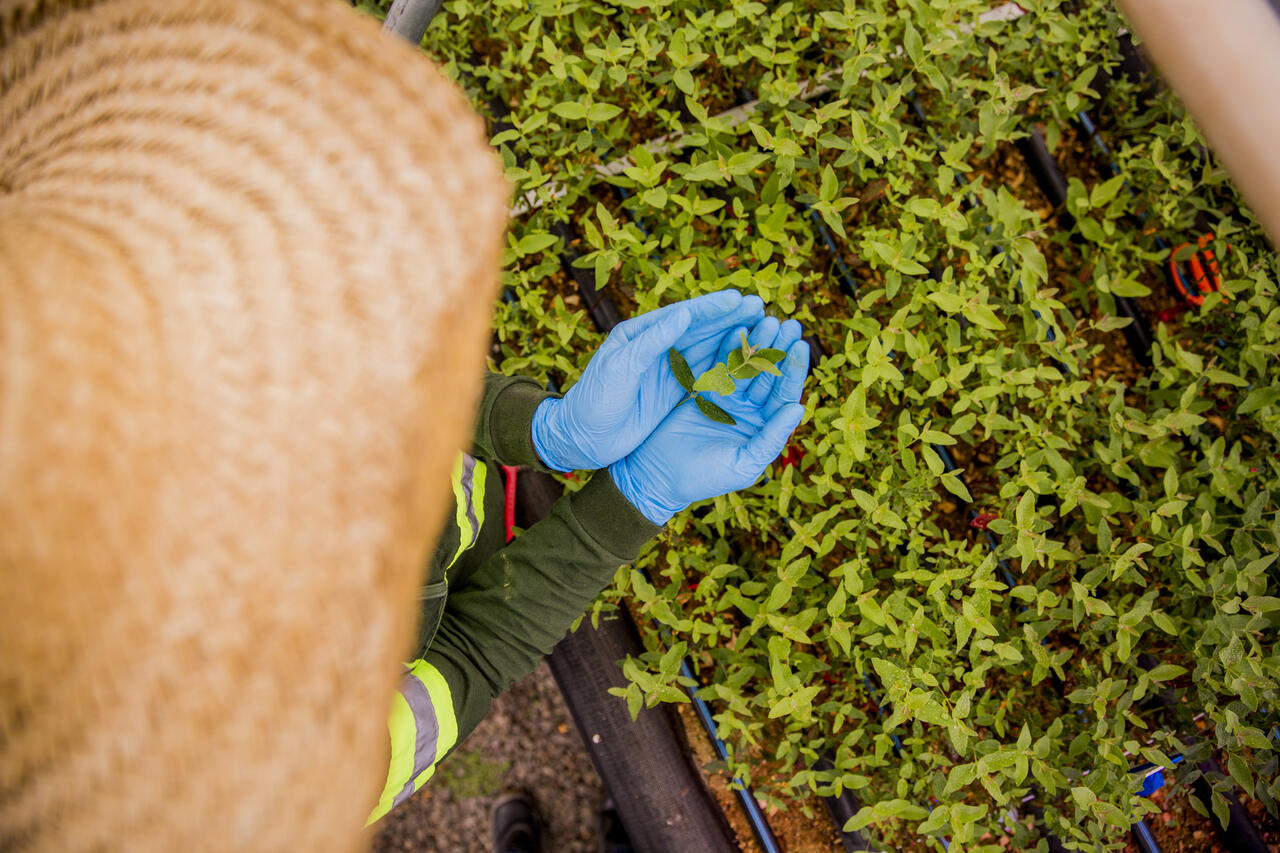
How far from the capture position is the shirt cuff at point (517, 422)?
164 centimetres

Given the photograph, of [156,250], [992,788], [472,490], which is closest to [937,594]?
[992,788]

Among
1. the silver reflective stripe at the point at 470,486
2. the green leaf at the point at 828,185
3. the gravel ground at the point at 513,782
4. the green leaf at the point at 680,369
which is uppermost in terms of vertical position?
the green leaf at the point at 828,185

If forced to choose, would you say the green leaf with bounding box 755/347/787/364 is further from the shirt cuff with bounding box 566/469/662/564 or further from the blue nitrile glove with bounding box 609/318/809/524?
the shirt cuff with bounding box 566/469/662/564

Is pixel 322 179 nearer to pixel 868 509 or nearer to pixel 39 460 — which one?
pixel 39 460

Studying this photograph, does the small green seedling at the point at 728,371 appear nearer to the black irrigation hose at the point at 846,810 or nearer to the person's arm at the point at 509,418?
the person's arm at the point at 509,418

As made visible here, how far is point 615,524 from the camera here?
1.41m

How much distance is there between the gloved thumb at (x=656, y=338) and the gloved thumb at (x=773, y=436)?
0.27 m

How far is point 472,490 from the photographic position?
5.32 ft

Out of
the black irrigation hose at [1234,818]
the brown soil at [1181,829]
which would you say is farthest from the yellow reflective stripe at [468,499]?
the brown soil at [1181,829]

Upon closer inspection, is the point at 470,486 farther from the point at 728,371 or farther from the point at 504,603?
the point at 728,371

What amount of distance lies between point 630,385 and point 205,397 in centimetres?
104

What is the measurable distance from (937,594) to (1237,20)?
118 cm

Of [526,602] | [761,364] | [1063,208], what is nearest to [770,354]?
[761,364]

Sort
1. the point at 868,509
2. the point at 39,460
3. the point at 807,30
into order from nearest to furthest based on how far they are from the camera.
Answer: the point at 39,460
the point at 868,509
the point at 807,30
